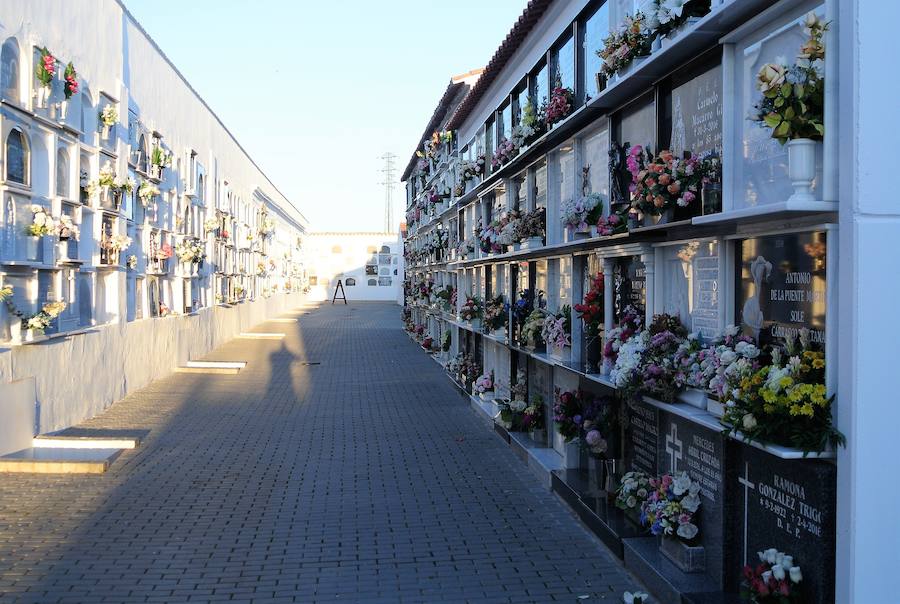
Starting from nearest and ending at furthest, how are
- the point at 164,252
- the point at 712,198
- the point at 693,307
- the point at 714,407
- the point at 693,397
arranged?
1. the point at 714,407
2. the point at 712,198
3. the point at 693,397
4. the point at 693,307
5. the point at 164,252

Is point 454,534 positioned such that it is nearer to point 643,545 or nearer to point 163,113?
point 643,545

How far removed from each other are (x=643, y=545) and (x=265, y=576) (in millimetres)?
2847

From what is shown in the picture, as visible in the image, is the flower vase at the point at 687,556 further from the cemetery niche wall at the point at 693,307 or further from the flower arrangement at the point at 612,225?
the flower arrangement at the point at 612,225

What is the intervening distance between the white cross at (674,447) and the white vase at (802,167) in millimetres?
2599

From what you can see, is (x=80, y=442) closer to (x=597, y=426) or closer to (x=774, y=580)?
(x=597, y=426)

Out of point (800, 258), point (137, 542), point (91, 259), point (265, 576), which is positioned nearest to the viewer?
point (800, 258)

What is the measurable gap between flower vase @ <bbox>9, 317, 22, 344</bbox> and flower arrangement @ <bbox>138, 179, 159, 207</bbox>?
19.6 feet

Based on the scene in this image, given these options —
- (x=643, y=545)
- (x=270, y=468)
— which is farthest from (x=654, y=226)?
(x=270, y=468)

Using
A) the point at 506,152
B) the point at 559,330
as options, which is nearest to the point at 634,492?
the point at 559,330

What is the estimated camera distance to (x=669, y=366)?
576 cm

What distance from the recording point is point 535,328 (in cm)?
1031

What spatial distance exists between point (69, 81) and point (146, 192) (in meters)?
4.52

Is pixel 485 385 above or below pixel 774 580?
below

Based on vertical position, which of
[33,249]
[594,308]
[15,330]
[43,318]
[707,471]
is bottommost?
[707,471]
